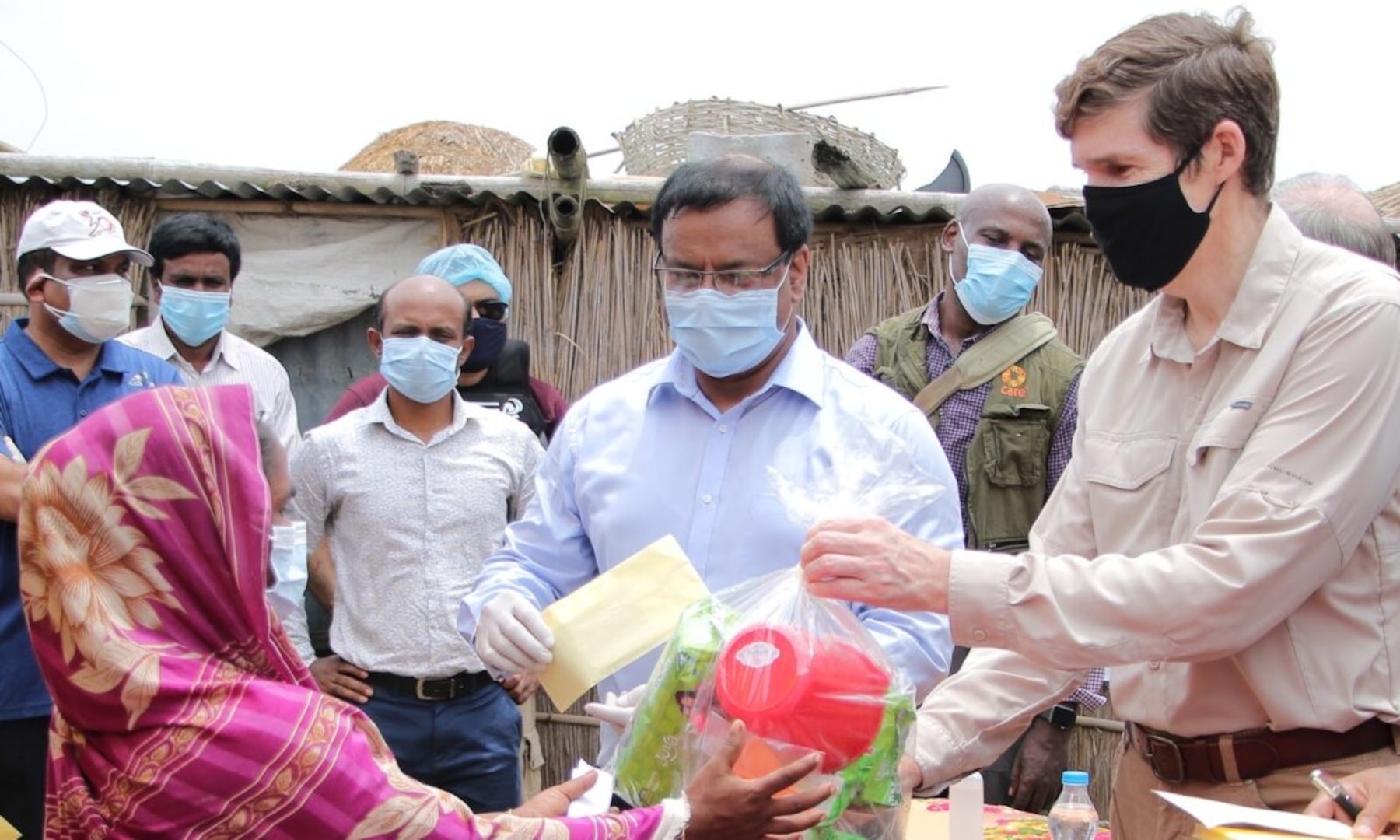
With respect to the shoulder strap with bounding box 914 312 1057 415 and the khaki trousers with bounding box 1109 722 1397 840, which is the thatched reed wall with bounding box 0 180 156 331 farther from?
the khaki trousers with bounding box 1109 722 1397 840

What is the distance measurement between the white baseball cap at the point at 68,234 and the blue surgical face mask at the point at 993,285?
3.13 m

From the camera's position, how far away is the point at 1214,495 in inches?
86.8

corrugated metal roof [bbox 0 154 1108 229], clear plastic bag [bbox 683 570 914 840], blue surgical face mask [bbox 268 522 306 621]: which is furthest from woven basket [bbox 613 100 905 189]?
clear plastic bag [bbox 683 570 914 840]

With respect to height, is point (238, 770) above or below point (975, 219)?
below

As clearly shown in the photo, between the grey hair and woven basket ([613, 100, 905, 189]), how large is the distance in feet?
10.6

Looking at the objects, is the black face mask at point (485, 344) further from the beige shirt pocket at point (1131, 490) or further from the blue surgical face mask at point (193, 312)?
the beige shirt pocket at point (1131, 490)

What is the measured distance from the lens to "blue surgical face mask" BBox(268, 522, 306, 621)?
2.77m

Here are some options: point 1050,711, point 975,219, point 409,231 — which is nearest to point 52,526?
point 1050,711

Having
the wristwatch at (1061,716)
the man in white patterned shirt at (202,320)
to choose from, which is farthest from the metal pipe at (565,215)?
the wristwatch at (1061,716)

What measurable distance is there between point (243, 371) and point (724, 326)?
10.7ft

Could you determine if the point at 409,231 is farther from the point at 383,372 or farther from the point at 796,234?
the point at 796,234

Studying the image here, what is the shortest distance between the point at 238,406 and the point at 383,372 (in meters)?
2.64

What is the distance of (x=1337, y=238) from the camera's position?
344cm

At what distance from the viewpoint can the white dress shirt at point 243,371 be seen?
5359 millimetres
